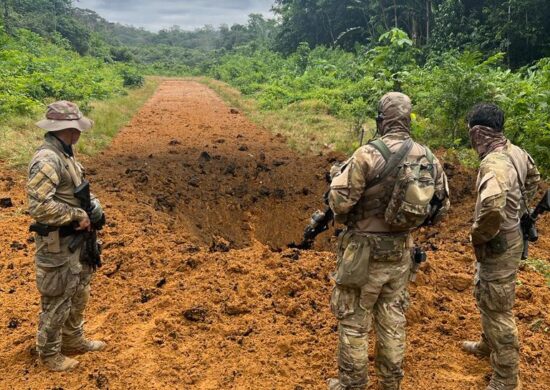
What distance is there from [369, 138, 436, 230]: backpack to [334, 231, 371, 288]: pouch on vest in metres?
0.23

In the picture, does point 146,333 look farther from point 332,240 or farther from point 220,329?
point 332,240

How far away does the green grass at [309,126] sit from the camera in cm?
1087

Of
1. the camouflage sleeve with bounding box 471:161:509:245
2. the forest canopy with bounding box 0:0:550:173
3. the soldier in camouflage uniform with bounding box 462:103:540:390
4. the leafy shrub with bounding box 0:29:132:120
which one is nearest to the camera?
the camouflage sleeve with bounding box 471:161:509:245

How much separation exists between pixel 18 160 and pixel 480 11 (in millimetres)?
19314

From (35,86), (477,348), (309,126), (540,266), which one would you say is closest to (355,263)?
(477,348)

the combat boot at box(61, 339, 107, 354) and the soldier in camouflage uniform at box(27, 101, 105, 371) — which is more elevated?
the soldier in camouflage uniform at box(27, 101, 105, 371)

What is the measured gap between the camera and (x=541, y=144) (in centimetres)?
777

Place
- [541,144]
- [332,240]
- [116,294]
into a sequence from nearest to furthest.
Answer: [116,294] < [332,240] < [541,144]

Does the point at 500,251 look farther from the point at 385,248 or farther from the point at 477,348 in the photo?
the point at 477,348

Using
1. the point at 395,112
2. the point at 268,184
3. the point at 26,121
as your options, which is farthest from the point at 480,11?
the point at 395,112

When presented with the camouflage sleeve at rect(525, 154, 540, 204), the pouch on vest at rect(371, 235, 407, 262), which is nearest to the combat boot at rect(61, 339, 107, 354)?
the pouch on vest at rect(371, 235, 407, 262)

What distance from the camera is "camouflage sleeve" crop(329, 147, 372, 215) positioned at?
2.96m

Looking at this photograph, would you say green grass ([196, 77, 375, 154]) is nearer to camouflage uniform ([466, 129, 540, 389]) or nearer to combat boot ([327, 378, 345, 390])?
camouflage uniform ([466, 129, 540, 389])

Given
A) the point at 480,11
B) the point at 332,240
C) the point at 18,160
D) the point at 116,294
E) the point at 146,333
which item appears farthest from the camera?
the point at 480,11
